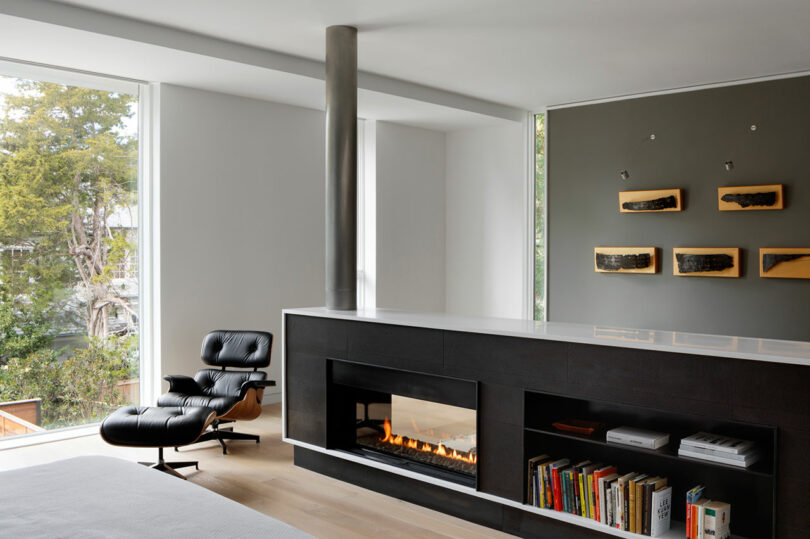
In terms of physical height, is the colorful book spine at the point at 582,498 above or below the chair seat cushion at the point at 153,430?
below

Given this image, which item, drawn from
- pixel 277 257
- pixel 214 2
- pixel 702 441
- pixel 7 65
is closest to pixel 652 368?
pixel 702 441

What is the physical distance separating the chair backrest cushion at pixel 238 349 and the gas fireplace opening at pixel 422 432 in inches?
42.8

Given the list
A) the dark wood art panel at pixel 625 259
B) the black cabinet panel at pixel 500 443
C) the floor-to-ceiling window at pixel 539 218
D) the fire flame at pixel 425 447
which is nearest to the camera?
the black cabinet panel at pixel 500 443

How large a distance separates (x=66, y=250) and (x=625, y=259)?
483cm

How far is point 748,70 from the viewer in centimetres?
583

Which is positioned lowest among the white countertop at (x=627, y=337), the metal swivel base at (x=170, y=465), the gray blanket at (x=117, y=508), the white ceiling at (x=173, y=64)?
the metal swivel base at (x=170, y=465)

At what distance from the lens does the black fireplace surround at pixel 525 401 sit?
8.98 ft

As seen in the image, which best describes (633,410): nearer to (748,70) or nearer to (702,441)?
(702,441)

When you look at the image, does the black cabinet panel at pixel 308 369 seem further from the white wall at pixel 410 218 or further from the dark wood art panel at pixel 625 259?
the dark wood art panel at pixel 625 259

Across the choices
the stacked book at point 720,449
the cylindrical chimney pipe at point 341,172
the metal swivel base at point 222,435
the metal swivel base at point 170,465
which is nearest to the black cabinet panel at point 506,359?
the stacked book at point 720,449

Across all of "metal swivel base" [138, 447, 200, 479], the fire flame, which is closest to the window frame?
"metal swivel base" [138, 447, 200, 479]

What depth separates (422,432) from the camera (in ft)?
13.4

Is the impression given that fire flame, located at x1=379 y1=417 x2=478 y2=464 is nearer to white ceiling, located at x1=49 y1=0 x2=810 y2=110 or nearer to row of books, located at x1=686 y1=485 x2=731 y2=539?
row of books, located at x1=686 y1=485 x2=731 y2=539

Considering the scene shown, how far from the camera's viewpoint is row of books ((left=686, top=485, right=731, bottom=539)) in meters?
2.91
